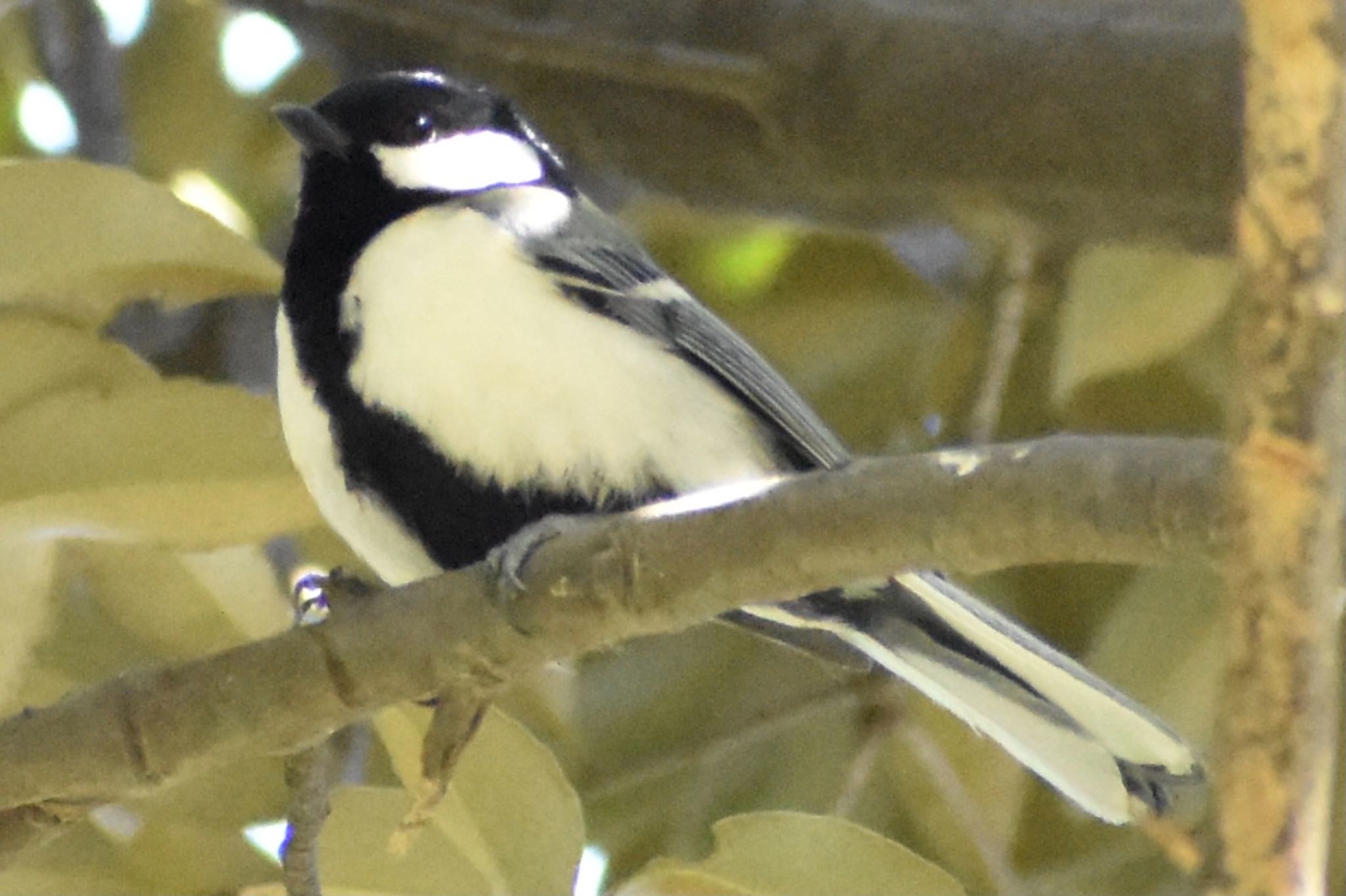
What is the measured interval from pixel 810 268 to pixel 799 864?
2.77ft

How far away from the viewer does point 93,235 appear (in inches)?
44.3

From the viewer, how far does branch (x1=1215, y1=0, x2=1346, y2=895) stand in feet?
1.56

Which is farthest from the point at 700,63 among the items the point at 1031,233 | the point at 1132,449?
the point at 1132,449

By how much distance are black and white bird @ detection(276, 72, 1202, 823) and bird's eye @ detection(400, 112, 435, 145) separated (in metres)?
0.03

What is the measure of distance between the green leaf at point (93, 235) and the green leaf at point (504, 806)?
1.05 ft

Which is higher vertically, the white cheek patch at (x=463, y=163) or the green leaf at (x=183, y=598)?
the white cheek patch at (x=463, y=163)

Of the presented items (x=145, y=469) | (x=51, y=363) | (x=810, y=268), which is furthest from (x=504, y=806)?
(x=810, y=268)

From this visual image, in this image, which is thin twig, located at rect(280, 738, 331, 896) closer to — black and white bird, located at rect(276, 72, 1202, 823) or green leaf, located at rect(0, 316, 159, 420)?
black and white bird, located at rect(276, 72, 1202, 823)

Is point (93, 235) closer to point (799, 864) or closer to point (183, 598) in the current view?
point (183, 598)

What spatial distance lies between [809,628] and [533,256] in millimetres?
303

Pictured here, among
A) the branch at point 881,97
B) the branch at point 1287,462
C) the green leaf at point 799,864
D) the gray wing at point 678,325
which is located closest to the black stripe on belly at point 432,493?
the gray wing at point 678,325

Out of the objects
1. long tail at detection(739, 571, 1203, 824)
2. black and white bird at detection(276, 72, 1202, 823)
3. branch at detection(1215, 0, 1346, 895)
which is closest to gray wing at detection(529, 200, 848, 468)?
black and white bird at detection(276, 72, 1202, 823)

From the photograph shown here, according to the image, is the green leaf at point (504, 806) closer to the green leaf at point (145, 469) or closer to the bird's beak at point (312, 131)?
the green leaf at point (145, 469)

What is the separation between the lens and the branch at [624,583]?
69 centimetres
